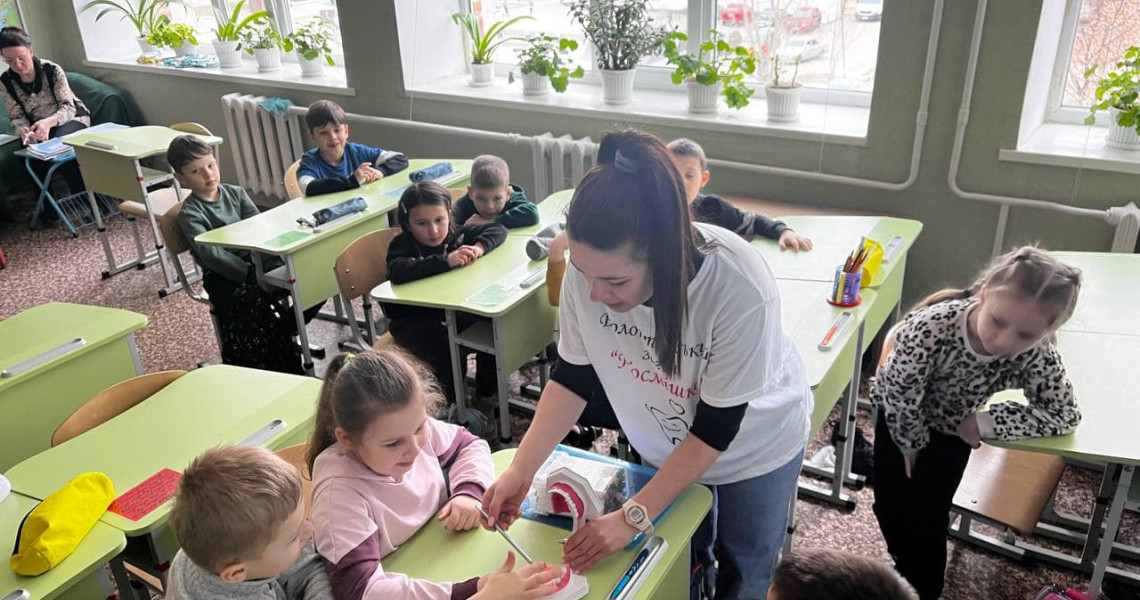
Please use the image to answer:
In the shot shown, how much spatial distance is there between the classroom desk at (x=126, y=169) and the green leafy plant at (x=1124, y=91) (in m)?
3.89

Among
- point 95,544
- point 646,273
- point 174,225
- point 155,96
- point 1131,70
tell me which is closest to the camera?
point 646,273

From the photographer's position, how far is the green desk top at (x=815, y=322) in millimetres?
2055

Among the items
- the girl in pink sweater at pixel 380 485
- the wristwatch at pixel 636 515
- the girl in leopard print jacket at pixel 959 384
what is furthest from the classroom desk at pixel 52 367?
the girl in leopard print jacket at pixel 959 384

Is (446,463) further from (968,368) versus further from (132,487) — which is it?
(968,368)

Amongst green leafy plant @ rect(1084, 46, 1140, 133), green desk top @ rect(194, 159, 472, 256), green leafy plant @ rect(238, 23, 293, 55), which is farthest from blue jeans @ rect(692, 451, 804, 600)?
green leafy plant @ rect(238, 23, 293, 55)

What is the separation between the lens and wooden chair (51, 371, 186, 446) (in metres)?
1.94

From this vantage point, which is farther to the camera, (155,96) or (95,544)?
(155,96)

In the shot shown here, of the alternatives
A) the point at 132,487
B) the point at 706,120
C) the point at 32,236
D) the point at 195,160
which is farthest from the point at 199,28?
the point at 132,487

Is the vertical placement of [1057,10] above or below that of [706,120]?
above

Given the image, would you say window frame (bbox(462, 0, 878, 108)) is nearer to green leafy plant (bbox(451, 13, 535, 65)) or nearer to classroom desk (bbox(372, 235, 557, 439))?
green leafy plant (bbox(451, 13, 535, 65))

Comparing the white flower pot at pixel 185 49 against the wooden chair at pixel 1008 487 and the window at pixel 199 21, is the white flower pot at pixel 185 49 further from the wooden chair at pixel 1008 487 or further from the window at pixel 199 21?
the wooden chair at pixel 1008 487

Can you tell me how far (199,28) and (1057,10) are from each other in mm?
5316

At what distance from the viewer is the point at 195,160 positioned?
136 inches

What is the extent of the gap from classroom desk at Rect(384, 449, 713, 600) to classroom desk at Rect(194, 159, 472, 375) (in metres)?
1.85
